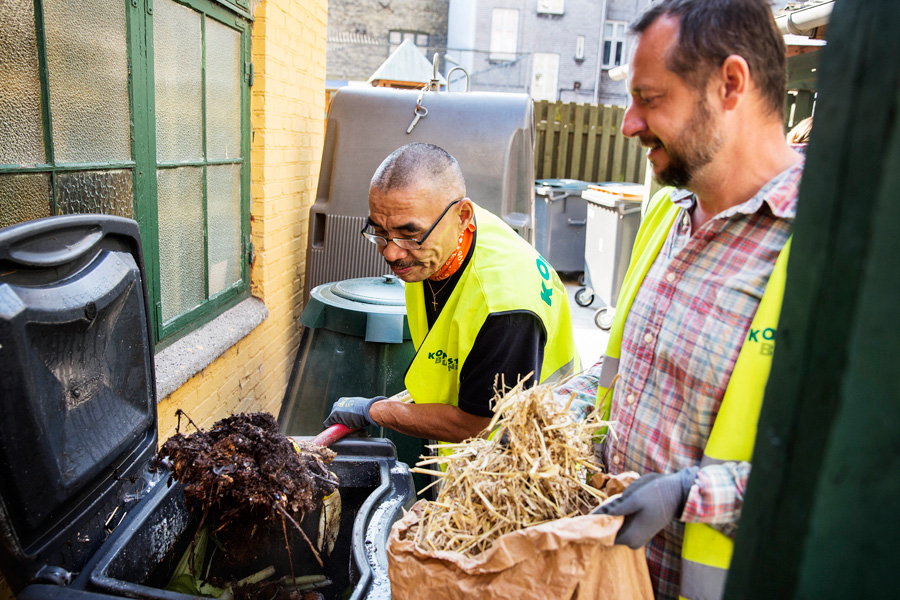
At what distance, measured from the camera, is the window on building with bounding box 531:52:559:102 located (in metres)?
27.3

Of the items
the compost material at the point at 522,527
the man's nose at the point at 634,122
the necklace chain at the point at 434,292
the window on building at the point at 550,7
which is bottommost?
the compost material at the point at 522,527

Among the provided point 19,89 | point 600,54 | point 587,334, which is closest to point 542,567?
point 19,89

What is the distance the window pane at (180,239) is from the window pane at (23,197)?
2.52ft

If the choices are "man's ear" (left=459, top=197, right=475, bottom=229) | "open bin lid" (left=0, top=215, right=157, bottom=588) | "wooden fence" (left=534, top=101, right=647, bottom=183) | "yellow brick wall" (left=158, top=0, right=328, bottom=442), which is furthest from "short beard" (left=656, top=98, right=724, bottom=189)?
"wooden fence" (left=534, top=101, right=647, bottom=183)

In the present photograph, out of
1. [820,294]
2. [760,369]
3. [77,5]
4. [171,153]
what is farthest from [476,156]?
[820,294]

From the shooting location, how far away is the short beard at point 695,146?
1.32 metres

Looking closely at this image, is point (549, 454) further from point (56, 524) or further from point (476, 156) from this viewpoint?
point (476, 156)

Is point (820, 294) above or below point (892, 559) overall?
above

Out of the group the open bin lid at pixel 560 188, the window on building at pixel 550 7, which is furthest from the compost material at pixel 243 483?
the window on building at pixel 550 7

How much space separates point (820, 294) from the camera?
0.57 meters

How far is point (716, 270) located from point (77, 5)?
209 centimetres

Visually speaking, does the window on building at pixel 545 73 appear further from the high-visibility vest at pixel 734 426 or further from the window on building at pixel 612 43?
the high-visibility vest at pixel 734 426

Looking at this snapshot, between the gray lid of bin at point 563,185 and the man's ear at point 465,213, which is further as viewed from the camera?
the gray lid of bin at point 563,185

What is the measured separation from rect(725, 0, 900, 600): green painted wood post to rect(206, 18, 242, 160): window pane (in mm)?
3115
